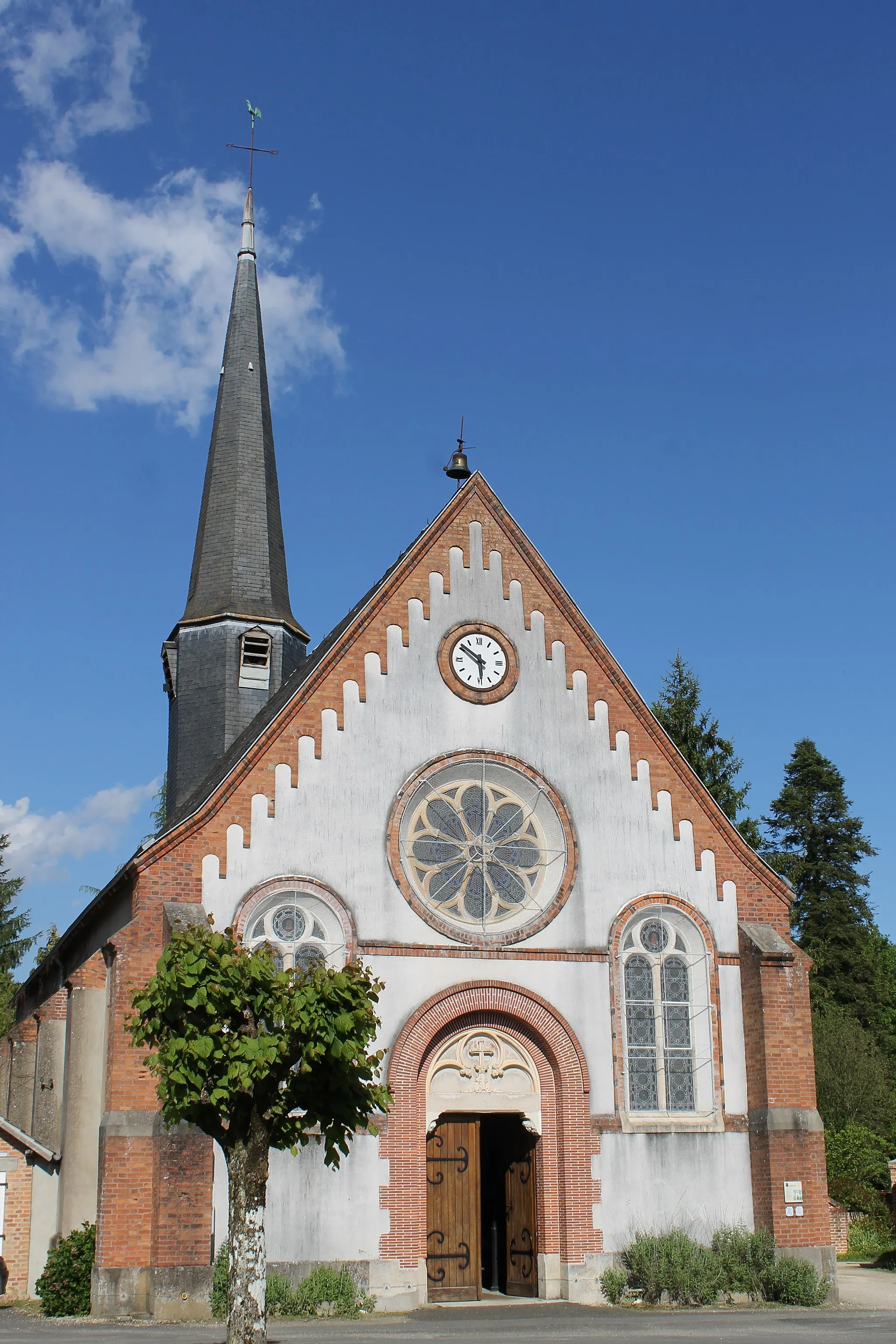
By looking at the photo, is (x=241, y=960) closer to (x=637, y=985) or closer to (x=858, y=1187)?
(x=637, y=985)

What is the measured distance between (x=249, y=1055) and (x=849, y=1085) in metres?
29.2

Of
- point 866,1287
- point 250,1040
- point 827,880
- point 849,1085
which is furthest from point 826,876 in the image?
point 250,1040

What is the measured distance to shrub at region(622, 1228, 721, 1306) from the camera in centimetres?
2012

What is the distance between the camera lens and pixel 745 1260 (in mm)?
20781

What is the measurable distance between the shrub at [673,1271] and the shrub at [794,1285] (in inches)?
31.5

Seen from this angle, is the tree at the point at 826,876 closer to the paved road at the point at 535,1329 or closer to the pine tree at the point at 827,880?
the pine tree at the point at 827,880

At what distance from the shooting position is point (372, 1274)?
19.5 metres

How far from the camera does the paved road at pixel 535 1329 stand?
15.8 m

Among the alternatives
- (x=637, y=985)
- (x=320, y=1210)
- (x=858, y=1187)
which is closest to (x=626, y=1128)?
(x=637, y=985)

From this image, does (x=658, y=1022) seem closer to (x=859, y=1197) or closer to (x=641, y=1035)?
(x=641, y=1035)

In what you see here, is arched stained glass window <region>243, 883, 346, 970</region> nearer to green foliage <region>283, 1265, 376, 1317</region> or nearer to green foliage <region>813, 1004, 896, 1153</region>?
green foliage <region>283, 1265, 376, 1317</region>

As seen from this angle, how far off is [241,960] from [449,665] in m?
9.81

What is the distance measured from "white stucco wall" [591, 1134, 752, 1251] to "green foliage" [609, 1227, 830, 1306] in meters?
0.25

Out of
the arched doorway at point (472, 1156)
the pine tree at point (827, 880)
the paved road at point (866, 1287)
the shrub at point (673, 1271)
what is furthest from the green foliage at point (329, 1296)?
the pine tree at point (827, 880)
